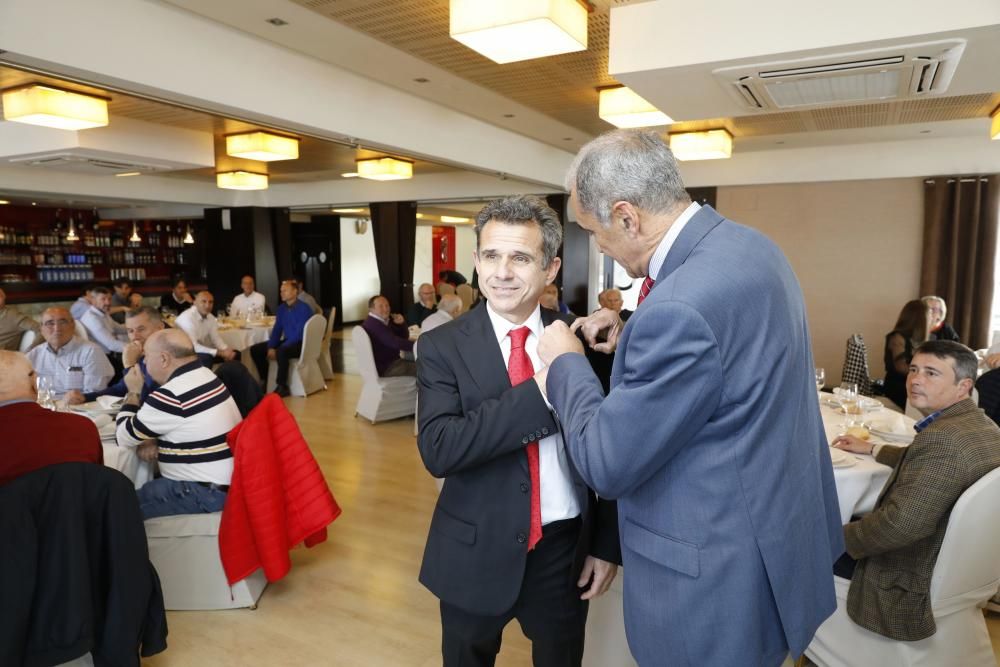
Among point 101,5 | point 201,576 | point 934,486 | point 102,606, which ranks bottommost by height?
point 201,576

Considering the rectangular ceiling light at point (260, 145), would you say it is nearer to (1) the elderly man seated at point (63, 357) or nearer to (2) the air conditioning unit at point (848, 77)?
(1) the elderly man seated at point (63, 357)

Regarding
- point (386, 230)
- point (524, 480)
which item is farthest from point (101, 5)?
point (386, 230)

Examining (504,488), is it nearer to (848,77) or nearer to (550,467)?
(550,467)

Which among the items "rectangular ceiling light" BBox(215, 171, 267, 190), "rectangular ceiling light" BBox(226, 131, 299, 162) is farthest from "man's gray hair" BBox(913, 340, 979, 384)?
"rectangular ceiling light" BBox(215, 171, 267, 190)

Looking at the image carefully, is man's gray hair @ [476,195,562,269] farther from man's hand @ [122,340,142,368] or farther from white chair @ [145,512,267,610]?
man's hand @ [122,340,142,368]

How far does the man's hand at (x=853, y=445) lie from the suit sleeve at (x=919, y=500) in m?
0.87

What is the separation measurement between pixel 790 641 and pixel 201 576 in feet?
9.80

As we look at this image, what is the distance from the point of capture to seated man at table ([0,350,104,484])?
94.1 inches

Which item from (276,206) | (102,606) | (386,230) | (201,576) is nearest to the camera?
(102,606)

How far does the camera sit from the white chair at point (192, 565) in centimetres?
324

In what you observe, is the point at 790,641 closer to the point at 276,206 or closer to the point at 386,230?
the point at 386,230

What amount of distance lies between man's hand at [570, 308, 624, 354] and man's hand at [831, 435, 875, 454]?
7.16 feet

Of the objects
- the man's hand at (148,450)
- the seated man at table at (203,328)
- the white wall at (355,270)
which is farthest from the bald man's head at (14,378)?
the white wall at (355,270)

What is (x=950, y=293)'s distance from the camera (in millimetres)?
7926
